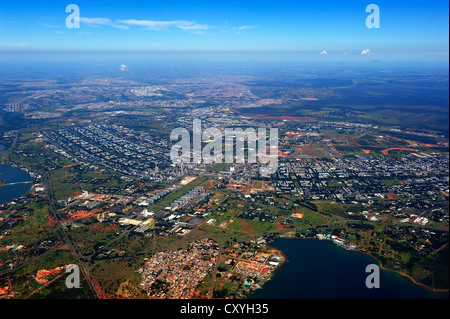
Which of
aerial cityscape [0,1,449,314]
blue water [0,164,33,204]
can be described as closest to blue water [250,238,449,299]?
aerial cityscape [0,1,449,314]

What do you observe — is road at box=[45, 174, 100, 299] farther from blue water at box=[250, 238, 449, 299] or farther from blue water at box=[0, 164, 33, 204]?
blue water at box=[250, 238, 449, 299]

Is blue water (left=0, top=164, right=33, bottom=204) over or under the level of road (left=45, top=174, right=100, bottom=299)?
over

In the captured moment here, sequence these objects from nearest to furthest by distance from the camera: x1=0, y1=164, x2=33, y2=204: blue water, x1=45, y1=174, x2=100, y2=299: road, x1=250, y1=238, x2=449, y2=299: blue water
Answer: x1=250, y1=238, x2=449, y2=299: blue water, x1=45, y1=174, x2=100, y2=299: road, x1=0, y1=164, x2=33, y2=204: blue water

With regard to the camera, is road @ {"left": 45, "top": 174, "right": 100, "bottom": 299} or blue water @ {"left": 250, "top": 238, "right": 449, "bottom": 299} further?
road @ {"left": 45, "top": 174, "right": 100, "bottom": 299}

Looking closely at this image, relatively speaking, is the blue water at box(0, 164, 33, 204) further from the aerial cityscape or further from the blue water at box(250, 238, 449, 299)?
the blue water at box(250, 238, 449, 299)

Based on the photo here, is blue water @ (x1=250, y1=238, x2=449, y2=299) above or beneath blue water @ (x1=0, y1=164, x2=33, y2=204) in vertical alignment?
beneath

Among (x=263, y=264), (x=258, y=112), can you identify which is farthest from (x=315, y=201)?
(x=258, y=112)

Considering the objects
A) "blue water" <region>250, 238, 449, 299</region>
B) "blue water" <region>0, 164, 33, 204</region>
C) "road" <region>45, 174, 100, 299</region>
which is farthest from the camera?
"blue water" <region>0, 164, 33, 204</region>
